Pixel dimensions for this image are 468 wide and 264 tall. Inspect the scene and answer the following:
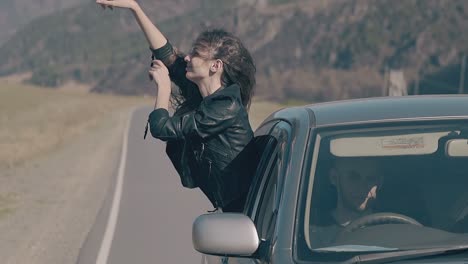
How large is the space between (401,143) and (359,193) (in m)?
0.29

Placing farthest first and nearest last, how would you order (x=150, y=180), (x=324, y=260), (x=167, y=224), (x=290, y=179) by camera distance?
(x=150, y=180)
(x=167, y=224)
(x=290, y=179)
(x=324, y=260)

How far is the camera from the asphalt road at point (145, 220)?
11.6 m

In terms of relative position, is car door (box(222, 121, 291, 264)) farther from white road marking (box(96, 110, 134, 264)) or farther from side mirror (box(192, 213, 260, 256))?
white road marking (box(96, 110, 134, 264))

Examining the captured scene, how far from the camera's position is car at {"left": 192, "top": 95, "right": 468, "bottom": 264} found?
14.5ft

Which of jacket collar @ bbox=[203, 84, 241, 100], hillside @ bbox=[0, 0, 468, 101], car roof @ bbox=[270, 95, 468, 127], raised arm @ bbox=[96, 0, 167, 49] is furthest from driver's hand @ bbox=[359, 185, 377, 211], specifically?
hillside @ bbox=[0, 0, 468, 101]

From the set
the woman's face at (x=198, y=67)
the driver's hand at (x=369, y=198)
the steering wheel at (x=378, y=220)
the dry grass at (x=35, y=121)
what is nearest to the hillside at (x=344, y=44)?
the dry grass at (x=35, y=121)

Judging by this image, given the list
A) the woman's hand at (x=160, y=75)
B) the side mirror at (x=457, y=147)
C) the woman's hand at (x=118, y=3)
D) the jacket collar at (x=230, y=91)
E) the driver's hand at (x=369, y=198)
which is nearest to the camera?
the driver's hand at (x=369, y=198)

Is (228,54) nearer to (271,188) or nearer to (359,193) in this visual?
(271,188)

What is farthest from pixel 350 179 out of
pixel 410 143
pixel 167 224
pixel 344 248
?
pixel 167 224

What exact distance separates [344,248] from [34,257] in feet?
26.0

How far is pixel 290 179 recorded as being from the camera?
183 inches

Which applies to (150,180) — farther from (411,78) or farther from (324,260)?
(411,78)

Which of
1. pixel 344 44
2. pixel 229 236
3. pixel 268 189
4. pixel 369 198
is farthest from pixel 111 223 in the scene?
pixel 344 44

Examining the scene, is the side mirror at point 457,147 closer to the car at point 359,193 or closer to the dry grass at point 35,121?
the car at point 359,193
